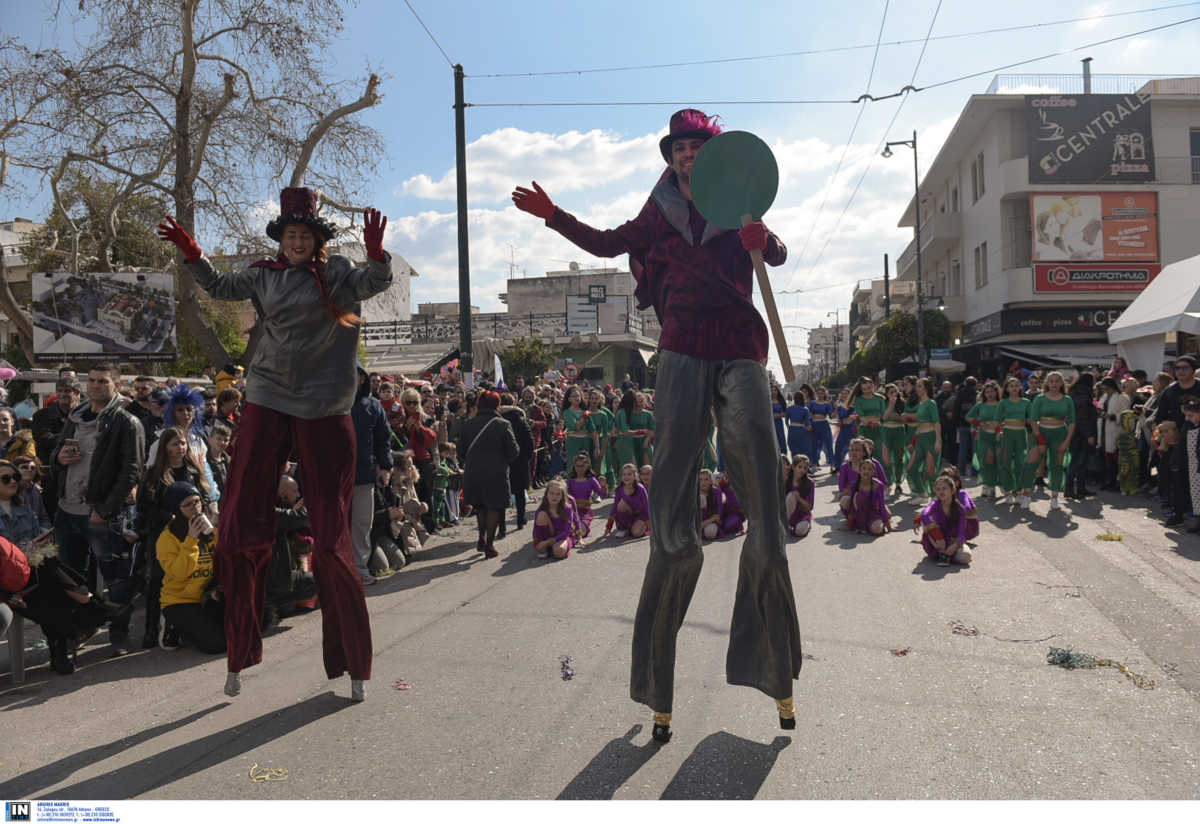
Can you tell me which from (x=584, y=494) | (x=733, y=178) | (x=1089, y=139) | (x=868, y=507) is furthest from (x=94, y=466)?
(x=1089, y=139)

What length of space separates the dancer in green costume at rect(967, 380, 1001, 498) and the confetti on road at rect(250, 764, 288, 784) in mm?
10002

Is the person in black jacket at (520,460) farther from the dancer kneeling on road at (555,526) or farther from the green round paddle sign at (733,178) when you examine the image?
the green round paddle sign at (733,178)

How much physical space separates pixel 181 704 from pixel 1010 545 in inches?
280

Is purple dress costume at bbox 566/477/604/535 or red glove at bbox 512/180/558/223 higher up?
red glove at bbox 512/180/558/223

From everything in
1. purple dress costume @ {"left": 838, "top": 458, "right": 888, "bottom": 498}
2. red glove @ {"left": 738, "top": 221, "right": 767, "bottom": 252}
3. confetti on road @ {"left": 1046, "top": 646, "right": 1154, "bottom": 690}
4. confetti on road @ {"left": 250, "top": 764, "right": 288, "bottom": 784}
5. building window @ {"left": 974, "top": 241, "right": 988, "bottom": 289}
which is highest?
building window @ {"left": 974, "top": 241, "right": 988, "bottom": 289}

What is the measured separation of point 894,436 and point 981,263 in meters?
27.6

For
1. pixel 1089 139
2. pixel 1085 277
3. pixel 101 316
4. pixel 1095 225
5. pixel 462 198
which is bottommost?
pixel 101 316

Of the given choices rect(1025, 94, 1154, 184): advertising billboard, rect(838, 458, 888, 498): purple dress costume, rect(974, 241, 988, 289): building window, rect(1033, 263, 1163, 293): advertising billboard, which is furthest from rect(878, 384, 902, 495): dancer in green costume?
rect(974, 241, 988, 289): building window

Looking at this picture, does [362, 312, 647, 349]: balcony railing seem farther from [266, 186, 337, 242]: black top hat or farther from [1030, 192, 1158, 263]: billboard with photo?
[266, 186, 337, 242]: black top hat

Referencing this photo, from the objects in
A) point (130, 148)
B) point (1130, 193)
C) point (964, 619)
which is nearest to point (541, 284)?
point (1130, 193)

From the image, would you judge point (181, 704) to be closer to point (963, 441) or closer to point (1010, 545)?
point (1010, 545)

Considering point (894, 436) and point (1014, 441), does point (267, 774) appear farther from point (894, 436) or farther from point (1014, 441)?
point (894, 436)

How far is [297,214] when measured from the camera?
4.07m

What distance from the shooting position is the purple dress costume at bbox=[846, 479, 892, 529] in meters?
9.38
